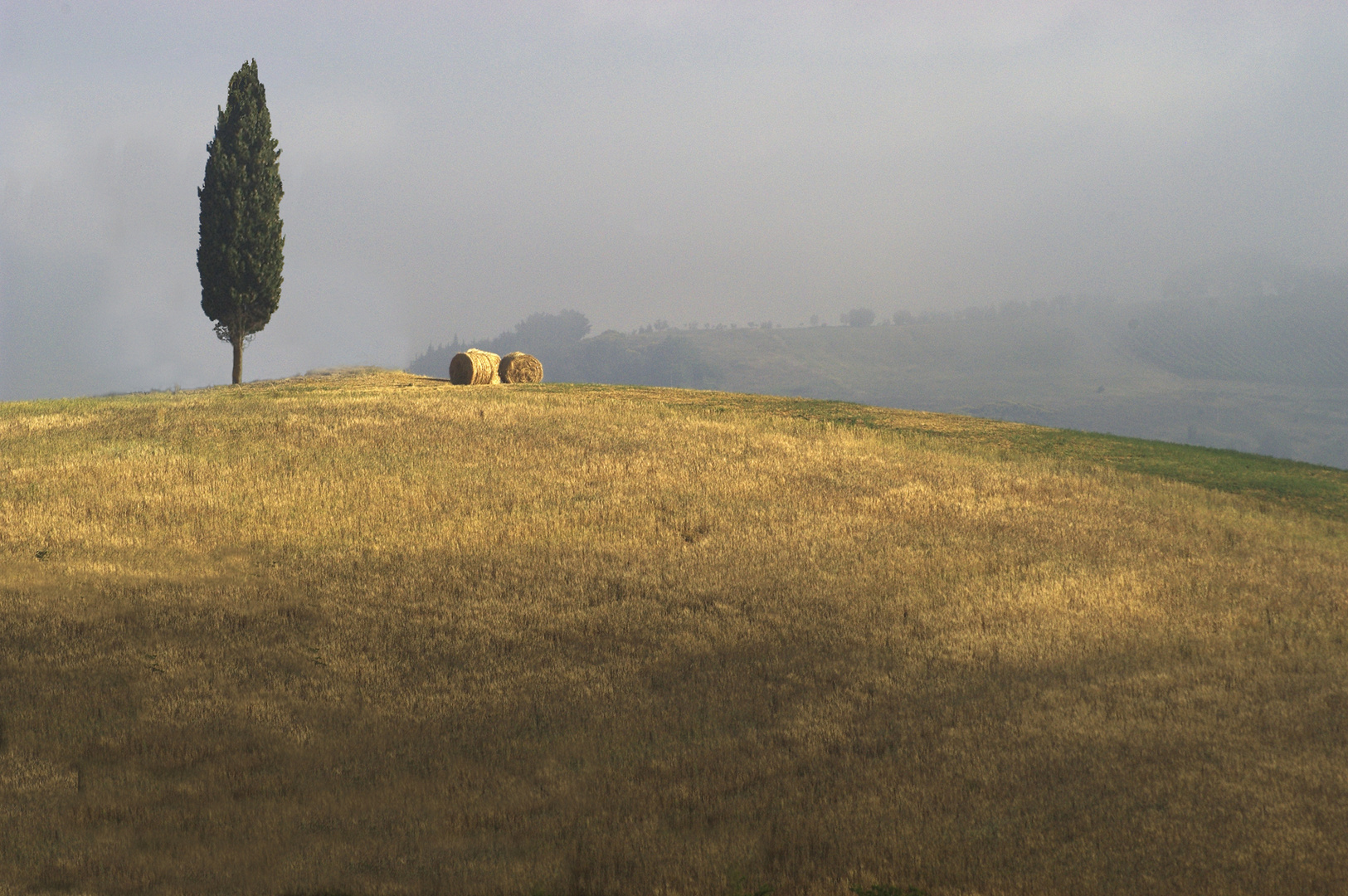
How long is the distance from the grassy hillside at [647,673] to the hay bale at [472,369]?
56.6ft

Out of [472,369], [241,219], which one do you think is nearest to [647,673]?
[472,369]

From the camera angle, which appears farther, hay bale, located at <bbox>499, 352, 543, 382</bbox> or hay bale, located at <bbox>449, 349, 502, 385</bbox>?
hay bale, located at <bbox>499, 352, 543, 382</bbox>

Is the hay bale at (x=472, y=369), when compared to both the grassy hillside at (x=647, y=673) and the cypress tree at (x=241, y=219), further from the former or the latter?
the grassy hillside at (x=647, y=673)

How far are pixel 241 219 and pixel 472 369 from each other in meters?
13.1

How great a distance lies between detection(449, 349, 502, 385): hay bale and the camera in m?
44.6

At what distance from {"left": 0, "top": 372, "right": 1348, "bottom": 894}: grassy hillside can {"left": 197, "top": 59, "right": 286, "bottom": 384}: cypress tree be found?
69.8 ft

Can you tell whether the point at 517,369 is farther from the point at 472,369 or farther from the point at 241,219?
the point at 241,219

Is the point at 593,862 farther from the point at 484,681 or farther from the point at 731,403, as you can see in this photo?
the point at 731,403

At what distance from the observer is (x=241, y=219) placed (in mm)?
46125

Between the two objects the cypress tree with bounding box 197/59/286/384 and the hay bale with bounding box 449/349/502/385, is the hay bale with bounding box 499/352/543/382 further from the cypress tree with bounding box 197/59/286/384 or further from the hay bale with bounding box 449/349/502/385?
the cypress tree with bounding box 197/59/286/384

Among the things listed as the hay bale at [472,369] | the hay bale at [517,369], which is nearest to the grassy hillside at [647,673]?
the hay bale at [472,369]

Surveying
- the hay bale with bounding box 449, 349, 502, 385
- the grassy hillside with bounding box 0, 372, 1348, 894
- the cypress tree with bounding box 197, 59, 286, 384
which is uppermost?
the cypress tree with bounding box 197, 59, 286, 384

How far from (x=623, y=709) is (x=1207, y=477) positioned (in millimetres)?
23211

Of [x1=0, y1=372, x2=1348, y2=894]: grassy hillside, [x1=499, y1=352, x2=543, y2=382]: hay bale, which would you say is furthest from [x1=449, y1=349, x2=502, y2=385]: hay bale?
[x1=0, y1=372, x2=1348, y2=894]: grassy hillside
